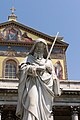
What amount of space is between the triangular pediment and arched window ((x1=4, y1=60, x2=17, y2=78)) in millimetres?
1527

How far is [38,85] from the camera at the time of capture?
177 inches

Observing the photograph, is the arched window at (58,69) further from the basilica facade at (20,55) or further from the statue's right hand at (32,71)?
the statue's right hand at (32,71)

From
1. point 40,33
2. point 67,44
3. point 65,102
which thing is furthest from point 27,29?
point 65,102

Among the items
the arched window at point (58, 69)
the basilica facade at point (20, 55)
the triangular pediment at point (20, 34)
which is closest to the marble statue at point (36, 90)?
the basilica facade at point (20, 55)

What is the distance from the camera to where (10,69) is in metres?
24.4

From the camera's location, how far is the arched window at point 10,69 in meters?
24.4

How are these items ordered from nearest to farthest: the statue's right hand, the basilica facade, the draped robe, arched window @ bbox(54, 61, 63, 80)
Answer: the draped robe, the statue's right hand, the basilica facade, arched window @ bbox(54, 61, 63, 80)

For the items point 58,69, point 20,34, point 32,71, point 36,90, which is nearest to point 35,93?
point 36,90

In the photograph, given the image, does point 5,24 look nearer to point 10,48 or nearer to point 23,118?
point 10,48

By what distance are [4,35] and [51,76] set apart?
20.6m

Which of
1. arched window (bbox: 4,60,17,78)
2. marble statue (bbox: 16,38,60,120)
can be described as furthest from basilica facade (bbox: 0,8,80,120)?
marble statue (bbox: 16,38,60,120)

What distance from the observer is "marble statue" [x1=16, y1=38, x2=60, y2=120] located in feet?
14.1

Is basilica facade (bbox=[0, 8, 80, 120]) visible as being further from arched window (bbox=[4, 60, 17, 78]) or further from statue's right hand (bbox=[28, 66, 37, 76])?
statue's right hand (bbox=[28, 66, 37, 76])

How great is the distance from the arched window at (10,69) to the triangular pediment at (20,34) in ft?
5.01
